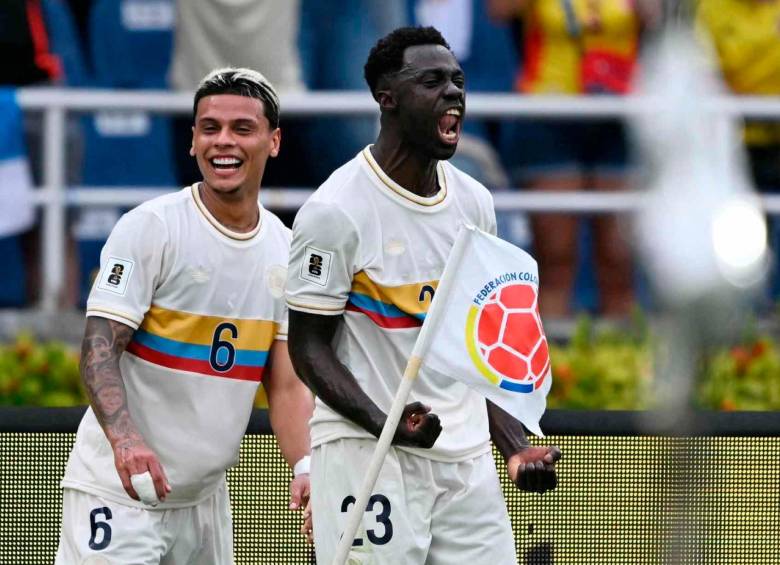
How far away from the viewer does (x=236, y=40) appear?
10055 mm

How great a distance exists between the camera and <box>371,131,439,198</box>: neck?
5430 mm

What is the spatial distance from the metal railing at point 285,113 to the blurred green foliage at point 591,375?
1.78ft

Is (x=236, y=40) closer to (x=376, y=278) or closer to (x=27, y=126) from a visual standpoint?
(x=27, y=126)

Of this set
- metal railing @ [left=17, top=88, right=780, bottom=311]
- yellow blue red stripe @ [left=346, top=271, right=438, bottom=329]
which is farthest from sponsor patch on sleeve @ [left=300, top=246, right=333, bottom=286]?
metal railing @ [left=17, top=88, right=780, bottom=311]

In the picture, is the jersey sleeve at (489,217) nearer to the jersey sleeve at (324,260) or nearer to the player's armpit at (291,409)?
the jersey sleeve at (324,260)

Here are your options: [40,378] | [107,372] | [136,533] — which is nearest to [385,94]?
[107,372]

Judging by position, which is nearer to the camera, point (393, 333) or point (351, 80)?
point (393, 333)

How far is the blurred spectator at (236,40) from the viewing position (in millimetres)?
10000

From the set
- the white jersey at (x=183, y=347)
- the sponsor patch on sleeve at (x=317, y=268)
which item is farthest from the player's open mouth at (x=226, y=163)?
the sponsor patch on sleeve at (x=317, y=268)

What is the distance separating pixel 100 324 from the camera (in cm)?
560

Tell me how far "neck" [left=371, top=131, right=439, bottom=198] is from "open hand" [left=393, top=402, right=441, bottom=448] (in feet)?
2.10

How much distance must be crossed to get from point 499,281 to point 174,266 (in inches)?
37.1

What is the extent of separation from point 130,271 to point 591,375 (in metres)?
4.25

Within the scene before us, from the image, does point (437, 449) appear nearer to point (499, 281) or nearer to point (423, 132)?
point (499, 281)
